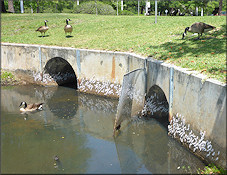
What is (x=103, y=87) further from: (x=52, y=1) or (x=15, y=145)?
(x=52, y=1)

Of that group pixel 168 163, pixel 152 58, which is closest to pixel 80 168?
pixel 168 163

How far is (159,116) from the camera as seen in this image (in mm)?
11461

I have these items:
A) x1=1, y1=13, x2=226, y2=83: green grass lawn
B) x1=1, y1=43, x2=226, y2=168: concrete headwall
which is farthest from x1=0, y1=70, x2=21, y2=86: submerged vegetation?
x1=1, y1=43, x2=226, y2=168: concrete headwall

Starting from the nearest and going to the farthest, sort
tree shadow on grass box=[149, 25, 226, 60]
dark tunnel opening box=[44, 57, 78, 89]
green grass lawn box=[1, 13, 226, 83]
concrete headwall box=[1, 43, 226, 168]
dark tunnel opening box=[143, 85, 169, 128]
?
concrete headwall box=[1, 43, 226, 168] → green grass lawn box=[1, 13, 226, 83] → tree shadow on grass box=[149, 25, 226, 60] → dark tunnel opening box=[143, 85, 169, 128] → dark tunnel opening box=[44, 57, 78, 89]

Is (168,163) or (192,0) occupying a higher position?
(192,0)

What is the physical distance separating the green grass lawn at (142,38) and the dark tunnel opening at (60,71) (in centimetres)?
109

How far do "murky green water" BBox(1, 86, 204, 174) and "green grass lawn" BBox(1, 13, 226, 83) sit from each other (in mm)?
2692

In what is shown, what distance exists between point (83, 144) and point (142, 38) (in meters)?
8.45

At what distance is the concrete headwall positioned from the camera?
715 centimetres

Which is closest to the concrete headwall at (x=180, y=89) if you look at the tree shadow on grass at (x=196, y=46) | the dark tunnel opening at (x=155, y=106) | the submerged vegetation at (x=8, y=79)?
the dark tunnel opening at (x=155, y=106)

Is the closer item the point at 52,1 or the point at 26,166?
the point at 26,166

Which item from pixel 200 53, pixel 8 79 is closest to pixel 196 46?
pixel 200 53

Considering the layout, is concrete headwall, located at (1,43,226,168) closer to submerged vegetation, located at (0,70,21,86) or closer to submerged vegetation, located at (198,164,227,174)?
submerged vegetation, located at (198,164,227,174)

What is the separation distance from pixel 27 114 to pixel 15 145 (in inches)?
120
